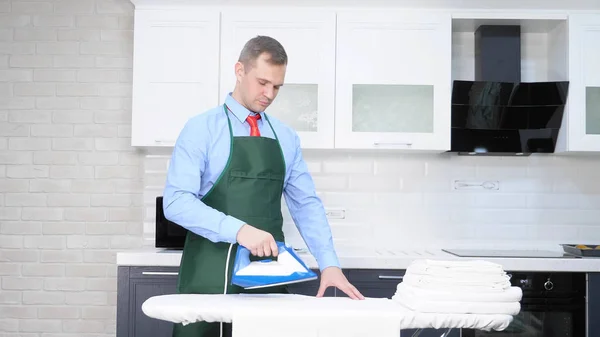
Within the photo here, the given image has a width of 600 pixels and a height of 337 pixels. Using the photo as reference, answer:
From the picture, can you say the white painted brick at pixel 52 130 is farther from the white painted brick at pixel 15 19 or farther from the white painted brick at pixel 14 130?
the white painted brick at pixel 15 19

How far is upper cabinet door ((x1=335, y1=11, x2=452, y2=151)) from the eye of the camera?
3619mm

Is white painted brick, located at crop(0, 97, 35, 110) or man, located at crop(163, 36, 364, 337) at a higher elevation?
white painted brick, located at crop(0, 97, 35, 110)

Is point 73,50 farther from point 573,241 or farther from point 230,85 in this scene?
point 573,241

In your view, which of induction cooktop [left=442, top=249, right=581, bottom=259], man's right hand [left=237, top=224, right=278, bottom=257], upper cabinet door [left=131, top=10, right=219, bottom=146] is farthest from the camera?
upper cabinet door [left=131, top=10, right=219, bottom=146]

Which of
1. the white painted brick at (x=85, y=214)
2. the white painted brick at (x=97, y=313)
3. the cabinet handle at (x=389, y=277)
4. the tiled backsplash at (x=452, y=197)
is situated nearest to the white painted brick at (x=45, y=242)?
the white painted brick at (x=85, y=214)

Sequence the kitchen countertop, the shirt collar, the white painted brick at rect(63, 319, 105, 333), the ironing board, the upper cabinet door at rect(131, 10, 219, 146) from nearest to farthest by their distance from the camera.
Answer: the ironing board < the shirt collar < the kitchen countertop < the upper cabinet door at rect(131, 10, 219, 146) < the white painted brick at rect(63, 319, 105, 333)

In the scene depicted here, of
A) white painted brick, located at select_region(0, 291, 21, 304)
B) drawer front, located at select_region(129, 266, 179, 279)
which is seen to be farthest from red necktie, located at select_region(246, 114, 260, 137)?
white painted brick, located at select_region(0, 291, 21, 304)

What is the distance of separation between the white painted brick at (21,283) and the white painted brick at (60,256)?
13 centimetres

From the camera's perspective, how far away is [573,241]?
3926mm

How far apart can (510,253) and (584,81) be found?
103 cm

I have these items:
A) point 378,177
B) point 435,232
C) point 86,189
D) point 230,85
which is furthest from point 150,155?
Answer: point 435,232

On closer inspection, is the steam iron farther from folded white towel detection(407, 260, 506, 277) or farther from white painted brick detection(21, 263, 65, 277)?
white painted brick detection(21, 263, 65, 277)

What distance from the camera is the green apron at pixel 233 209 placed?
2115mm

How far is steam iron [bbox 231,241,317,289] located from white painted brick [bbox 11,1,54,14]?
2.75 metres
